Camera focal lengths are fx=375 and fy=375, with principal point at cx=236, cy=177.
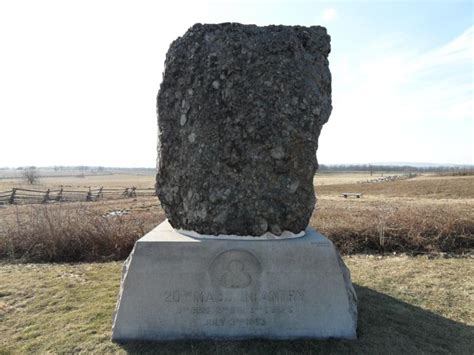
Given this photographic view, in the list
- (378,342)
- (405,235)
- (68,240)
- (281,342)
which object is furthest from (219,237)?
(405,235)

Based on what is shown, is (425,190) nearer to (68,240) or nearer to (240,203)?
(68,240)

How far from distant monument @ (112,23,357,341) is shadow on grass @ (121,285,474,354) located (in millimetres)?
123

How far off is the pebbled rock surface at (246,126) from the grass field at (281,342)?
137cm

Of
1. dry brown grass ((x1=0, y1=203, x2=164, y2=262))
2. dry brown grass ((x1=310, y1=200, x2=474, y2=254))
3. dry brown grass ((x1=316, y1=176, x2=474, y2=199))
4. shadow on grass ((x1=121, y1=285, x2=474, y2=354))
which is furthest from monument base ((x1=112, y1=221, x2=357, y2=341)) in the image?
dry brown grass ((x1=316, y1=176, x2=474, y2=199))

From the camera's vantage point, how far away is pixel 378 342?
396 centimetres

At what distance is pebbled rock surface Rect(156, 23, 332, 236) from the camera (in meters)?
4.15

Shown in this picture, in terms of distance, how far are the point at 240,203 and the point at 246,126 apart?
0.86 meters

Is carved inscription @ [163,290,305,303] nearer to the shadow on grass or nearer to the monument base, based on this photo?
the monument base

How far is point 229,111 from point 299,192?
124 cm

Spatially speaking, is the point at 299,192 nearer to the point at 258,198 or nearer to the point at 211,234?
the point at 258,198

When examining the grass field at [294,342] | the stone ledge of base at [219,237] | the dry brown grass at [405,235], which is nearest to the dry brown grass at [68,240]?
the grass field at [294,342]

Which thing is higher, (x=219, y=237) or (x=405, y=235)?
(x=219, y=237)

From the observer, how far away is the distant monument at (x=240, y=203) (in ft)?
13.0

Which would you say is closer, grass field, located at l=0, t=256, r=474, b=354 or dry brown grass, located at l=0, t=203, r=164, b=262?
grass field, located at l=0, t=256, r=474, b=354
